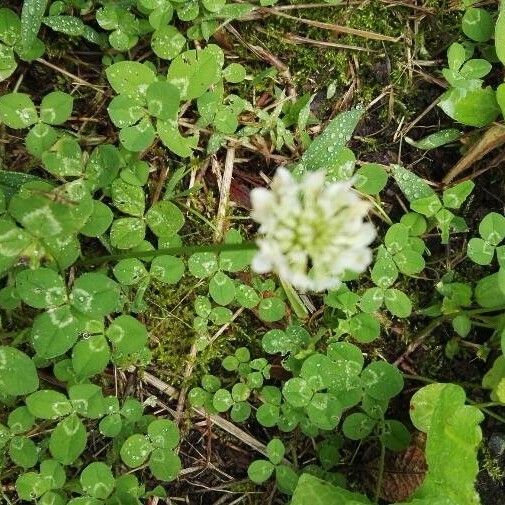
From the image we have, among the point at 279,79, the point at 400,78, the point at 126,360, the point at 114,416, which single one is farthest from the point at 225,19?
the point at 114,416

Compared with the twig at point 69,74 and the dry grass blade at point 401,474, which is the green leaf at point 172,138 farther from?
the dry grass blade at point 401,474

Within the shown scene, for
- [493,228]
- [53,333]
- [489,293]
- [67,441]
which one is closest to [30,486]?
[67,441]

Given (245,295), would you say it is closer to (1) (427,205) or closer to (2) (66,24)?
(1) (427,205)

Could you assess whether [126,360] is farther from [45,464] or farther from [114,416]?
[45,464]

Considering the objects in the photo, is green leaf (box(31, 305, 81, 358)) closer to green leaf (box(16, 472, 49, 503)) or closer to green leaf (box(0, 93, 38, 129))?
green leaf (box(16, 472, 49, 503))

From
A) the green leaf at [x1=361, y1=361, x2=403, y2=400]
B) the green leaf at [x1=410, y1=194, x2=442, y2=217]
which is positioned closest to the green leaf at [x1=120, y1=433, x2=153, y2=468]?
the green leaf at [x1=361, y1=361, x2=403, y2=400]
